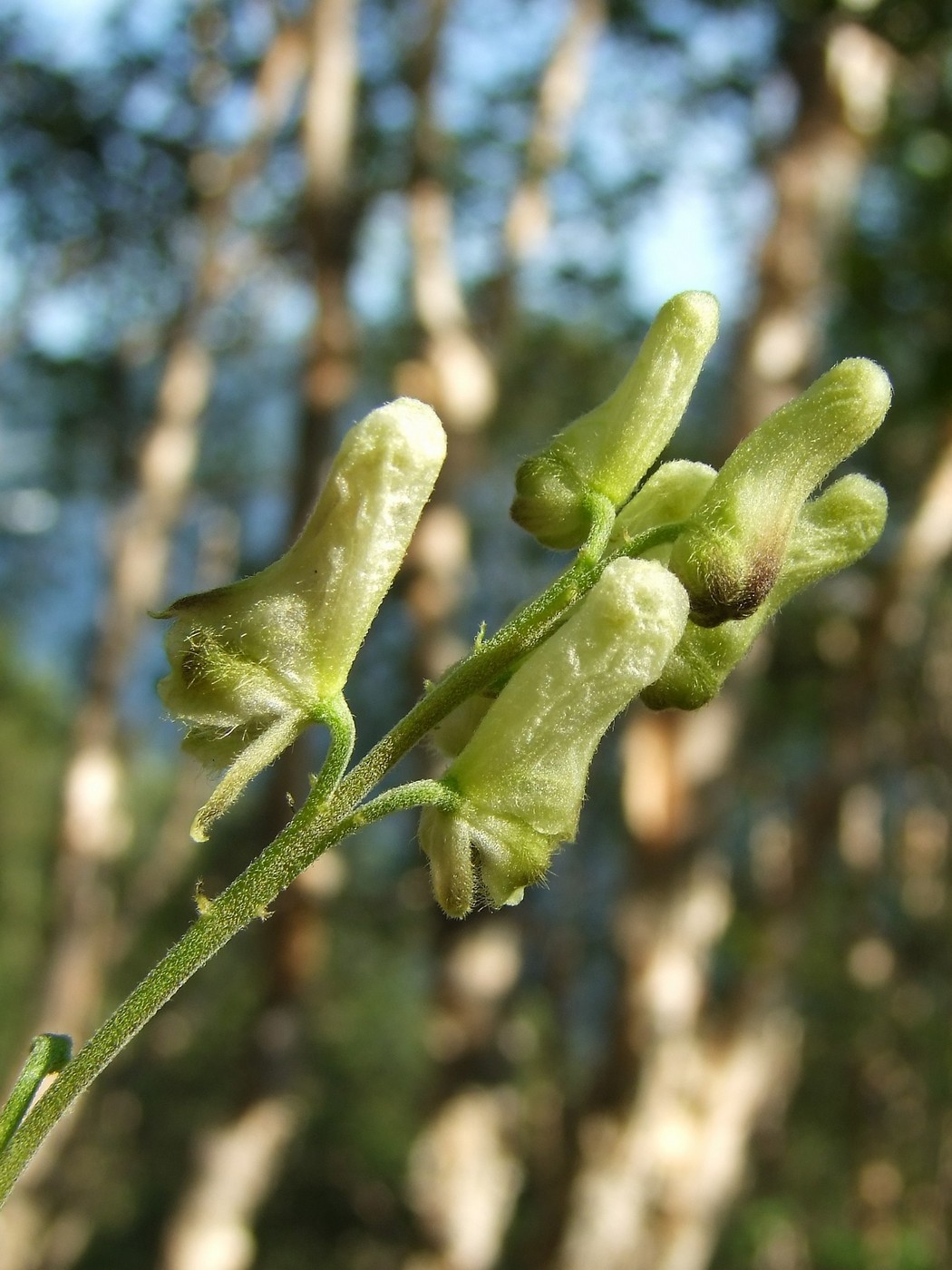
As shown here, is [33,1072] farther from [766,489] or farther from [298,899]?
[298,899]

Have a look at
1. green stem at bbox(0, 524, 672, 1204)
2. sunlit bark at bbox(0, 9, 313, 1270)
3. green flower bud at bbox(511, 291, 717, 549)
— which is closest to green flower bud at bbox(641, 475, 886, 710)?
green flower bud at bbox(511, 291, 717, 549)

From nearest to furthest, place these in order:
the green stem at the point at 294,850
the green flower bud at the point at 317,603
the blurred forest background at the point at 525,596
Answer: the green stem at the point at 294,850 < the green flower bud at the point at 317,603 < the blurred forest background at the point at 525,596

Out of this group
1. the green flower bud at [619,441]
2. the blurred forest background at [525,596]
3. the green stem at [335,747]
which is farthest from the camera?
the blurred forest background at [525,596]

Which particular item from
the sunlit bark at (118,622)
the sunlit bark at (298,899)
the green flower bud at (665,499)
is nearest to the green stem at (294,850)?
the green flower bud at (665,499)

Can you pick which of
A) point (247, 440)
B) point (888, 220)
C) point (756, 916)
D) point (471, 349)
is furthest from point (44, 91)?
point (247, 440)

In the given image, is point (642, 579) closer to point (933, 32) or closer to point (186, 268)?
point (933, 32)

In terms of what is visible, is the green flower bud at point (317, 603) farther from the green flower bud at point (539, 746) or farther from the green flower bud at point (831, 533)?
the green flower bud at point (831, 533)

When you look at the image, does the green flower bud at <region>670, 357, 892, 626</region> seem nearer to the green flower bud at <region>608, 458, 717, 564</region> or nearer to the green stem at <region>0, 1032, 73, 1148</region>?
the green flower bud at <region>608, 458, 717, 564</region>

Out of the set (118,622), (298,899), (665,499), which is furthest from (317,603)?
(118,622)
